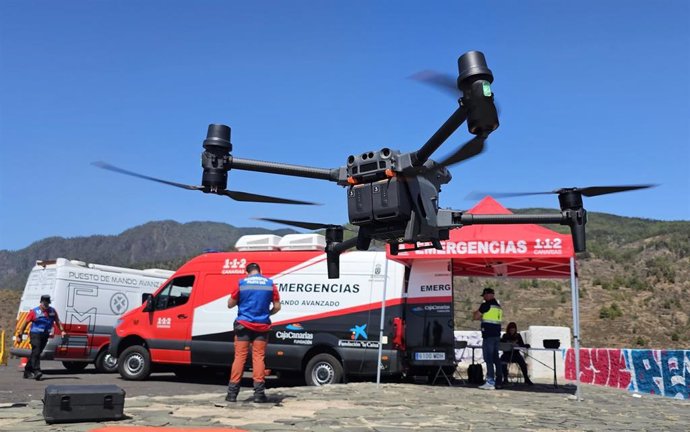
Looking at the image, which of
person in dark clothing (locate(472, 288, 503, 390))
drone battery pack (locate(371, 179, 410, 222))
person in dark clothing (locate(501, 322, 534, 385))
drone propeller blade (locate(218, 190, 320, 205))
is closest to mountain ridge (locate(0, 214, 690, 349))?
person in dark clothing (locate(501, 322, 534, 385))

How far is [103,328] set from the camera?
52.4 feet

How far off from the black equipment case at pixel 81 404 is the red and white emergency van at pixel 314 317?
6023mm

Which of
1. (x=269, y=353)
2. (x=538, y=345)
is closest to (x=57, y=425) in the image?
(x=269, y=353)

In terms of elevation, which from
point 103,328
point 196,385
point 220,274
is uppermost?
point 220,274

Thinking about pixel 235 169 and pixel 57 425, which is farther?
pixel 235 169

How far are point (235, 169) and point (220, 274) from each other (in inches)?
269

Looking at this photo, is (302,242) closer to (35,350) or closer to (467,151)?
(35,350)

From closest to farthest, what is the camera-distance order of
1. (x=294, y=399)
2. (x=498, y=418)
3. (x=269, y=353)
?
(x=498, y=418)
(x=294, y=399)
(x=269, y=353)

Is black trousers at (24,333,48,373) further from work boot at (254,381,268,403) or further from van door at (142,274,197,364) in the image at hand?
work boot at (254,381,268,403)

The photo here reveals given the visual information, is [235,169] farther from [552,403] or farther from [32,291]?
[32,291]

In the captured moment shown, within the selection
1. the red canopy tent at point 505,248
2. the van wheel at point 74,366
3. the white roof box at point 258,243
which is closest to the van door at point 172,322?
the white roof box at point 258,243

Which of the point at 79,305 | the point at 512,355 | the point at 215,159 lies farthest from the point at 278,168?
the point at 79,305

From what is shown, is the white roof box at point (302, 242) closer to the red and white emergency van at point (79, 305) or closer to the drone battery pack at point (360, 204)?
the red and white emergency van at point (79, 305)

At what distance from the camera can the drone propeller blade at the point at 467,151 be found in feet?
15.6
